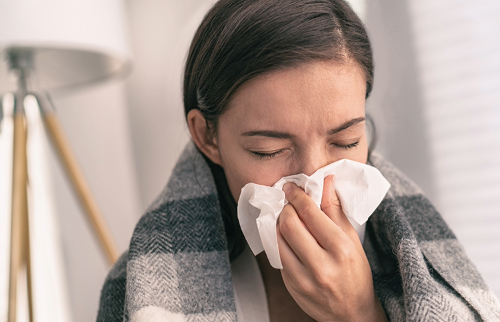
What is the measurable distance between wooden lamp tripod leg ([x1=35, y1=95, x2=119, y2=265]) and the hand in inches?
30.9

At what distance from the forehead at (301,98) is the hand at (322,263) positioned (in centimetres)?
11

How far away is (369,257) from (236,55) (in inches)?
19.0

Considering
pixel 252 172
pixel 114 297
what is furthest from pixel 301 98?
pixel 114 297

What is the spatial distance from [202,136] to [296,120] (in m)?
0.26

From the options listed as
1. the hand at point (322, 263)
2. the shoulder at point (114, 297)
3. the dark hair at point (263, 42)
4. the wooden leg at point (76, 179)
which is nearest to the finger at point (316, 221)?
the hand at point (322, 263)

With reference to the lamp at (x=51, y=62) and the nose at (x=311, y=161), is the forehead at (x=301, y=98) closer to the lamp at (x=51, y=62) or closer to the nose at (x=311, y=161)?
the nose at (x=311, y=161)

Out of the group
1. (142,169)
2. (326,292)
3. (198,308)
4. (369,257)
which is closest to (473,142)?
(369,257)

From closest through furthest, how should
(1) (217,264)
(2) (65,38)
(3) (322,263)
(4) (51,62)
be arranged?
(3) (322,263) < (1) (217,264) < (2) (65,38) < (4) (51,62)

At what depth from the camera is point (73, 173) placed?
1.25 metres

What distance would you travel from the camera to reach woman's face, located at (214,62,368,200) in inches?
25.8

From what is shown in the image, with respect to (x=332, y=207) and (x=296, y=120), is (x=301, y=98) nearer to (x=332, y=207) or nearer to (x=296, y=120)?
(x=296, y=120)

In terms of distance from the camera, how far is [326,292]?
2.15 ft

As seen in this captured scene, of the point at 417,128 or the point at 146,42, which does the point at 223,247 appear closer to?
the point at 417,128

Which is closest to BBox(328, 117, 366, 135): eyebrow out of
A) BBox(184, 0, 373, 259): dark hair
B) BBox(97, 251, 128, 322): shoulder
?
BBox(184, 0, 373, 259): dark hair
